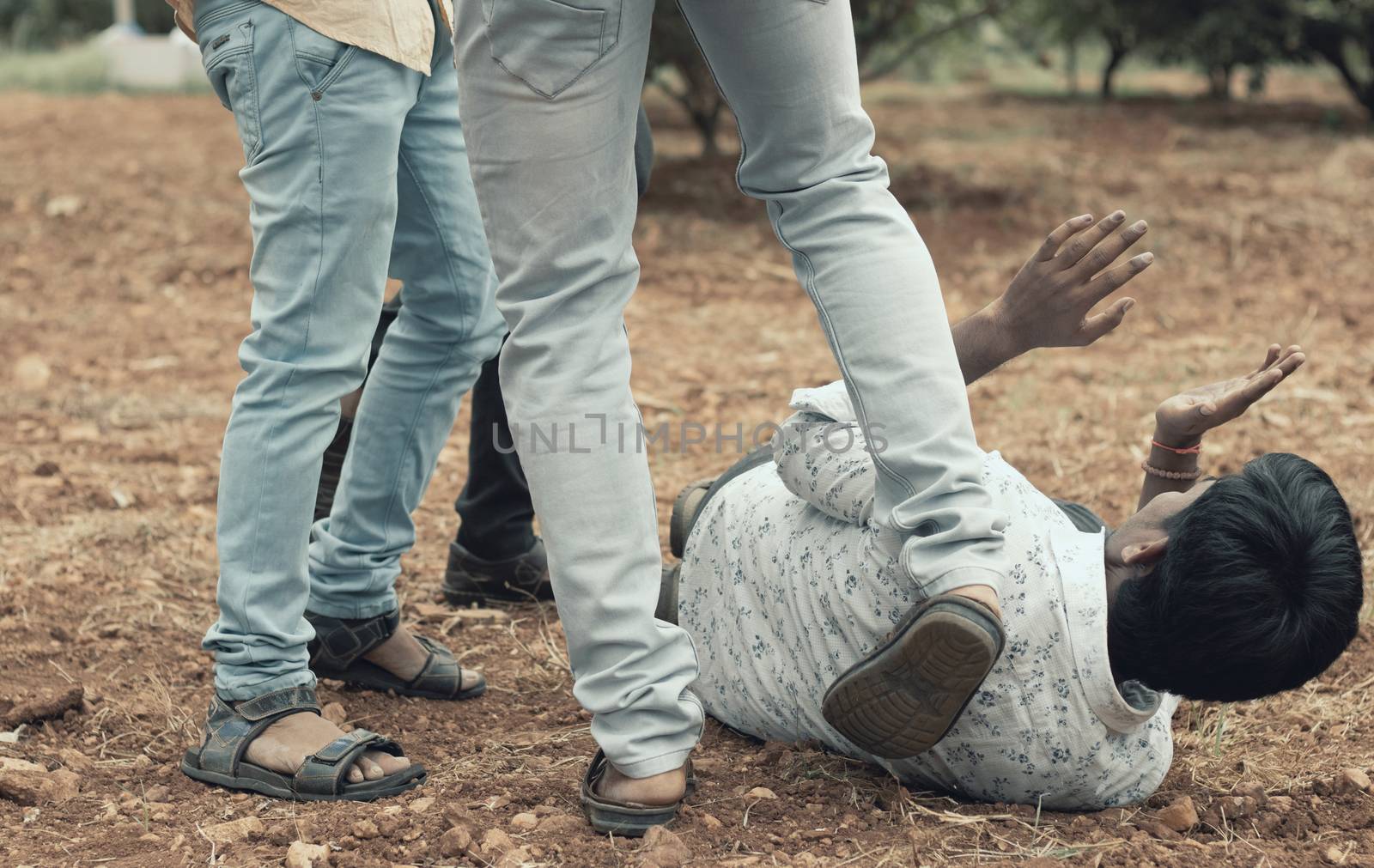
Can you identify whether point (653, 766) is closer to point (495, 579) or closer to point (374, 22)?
point (374, 22)

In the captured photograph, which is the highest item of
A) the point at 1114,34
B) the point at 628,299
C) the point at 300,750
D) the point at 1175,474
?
the point at 628,299

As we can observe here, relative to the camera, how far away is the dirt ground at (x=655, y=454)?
202 cm

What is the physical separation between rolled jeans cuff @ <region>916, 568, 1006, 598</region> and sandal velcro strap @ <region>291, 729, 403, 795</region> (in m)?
0.94

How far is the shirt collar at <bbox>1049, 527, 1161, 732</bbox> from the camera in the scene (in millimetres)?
1980

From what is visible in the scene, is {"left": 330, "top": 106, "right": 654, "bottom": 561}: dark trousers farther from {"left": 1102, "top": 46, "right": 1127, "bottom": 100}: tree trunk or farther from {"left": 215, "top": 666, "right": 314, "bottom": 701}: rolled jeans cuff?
{"left": 1102, "top": 46, "right": 1127, "bottom": 100}: tree trunk

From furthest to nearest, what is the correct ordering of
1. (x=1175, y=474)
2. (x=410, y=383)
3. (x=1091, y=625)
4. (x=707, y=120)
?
(x=707, y=120), (x=410, y=383), (x=1175, y=474), (x=1091, y=625)

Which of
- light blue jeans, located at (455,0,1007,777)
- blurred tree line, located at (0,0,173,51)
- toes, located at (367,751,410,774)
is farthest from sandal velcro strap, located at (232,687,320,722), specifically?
blurred tree line, located at (0,0,173,51)

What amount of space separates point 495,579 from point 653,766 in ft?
4.39

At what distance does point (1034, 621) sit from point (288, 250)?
123cm

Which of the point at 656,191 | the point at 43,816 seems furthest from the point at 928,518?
the point at 656,191

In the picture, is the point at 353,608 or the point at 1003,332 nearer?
the point at 1003,332

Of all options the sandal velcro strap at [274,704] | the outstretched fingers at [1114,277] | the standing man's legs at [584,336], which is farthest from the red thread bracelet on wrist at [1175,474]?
the sandal velcro strap at [274,704]

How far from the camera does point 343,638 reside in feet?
8.45

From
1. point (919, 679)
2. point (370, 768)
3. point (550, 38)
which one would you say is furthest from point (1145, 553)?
point (370, 768)
